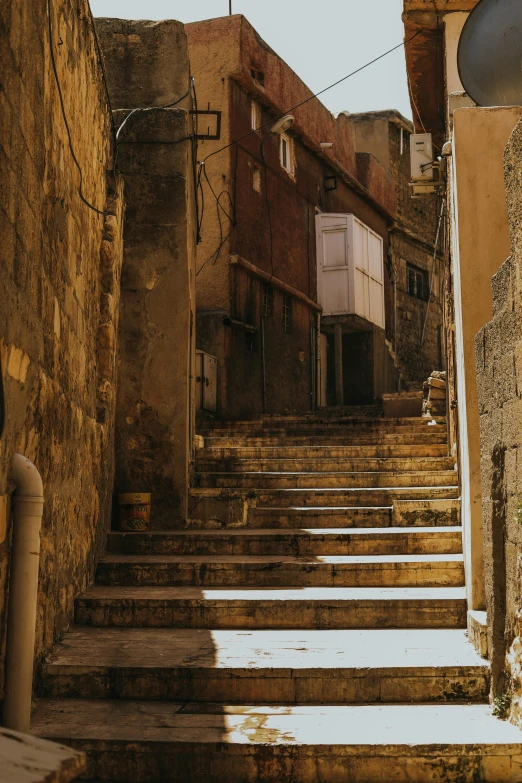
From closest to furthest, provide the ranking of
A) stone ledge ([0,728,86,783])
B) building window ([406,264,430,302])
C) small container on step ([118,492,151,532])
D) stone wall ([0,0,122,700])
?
stone ledge ([0,728,86,783]), stone wall ([0,0,122,700]), small container on step ([118,492,151,532]), building window ([406,264,430,302])

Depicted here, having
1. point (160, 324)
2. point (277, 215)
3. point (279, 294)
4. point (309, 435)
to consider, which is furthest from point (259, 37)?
point (160, 324)

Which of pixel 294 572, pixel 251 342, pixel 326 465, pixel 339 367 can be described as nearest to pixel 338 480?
pixel 326 465

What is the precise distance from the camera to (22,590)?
153 inches

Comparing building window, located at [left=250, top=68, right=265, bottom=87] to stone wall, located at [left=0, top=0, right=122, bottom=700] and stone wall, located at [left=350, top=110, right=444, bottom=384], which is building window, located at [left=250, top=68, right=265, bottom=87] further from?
stone wall, located at [left=0, top=0, right=122, bottom=700]

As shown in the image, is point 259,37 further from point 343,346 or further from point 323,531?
point 323,531

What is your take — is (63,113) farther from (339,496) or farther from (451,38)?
(451,38)

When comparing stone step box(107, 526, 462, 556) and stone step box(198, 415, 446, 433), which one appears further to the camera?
stone step box(198, 415, 446, 433)

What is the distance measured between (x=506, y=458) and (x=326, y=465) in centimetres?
450

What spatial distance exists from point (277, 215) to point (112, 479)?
1000 cm

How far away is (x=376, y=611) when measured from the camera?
548 centimetres

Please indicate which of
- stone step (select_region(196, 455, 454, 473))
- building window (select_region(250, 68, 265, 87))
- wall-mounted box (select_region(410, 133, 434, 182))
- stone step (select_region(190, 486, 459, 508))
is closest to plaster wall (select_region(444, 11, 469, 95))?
wall-mounted box (select_region(410, 133, 434, 182))

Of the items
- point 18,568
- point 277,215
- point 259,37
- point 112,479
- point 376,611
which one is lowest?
point 376,611

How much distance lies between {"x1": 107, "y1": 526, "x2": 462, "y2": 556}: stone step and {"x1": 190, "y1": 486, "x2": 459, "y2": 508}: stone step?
61cm

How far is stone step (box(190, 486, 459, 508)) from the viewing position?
297 inches
